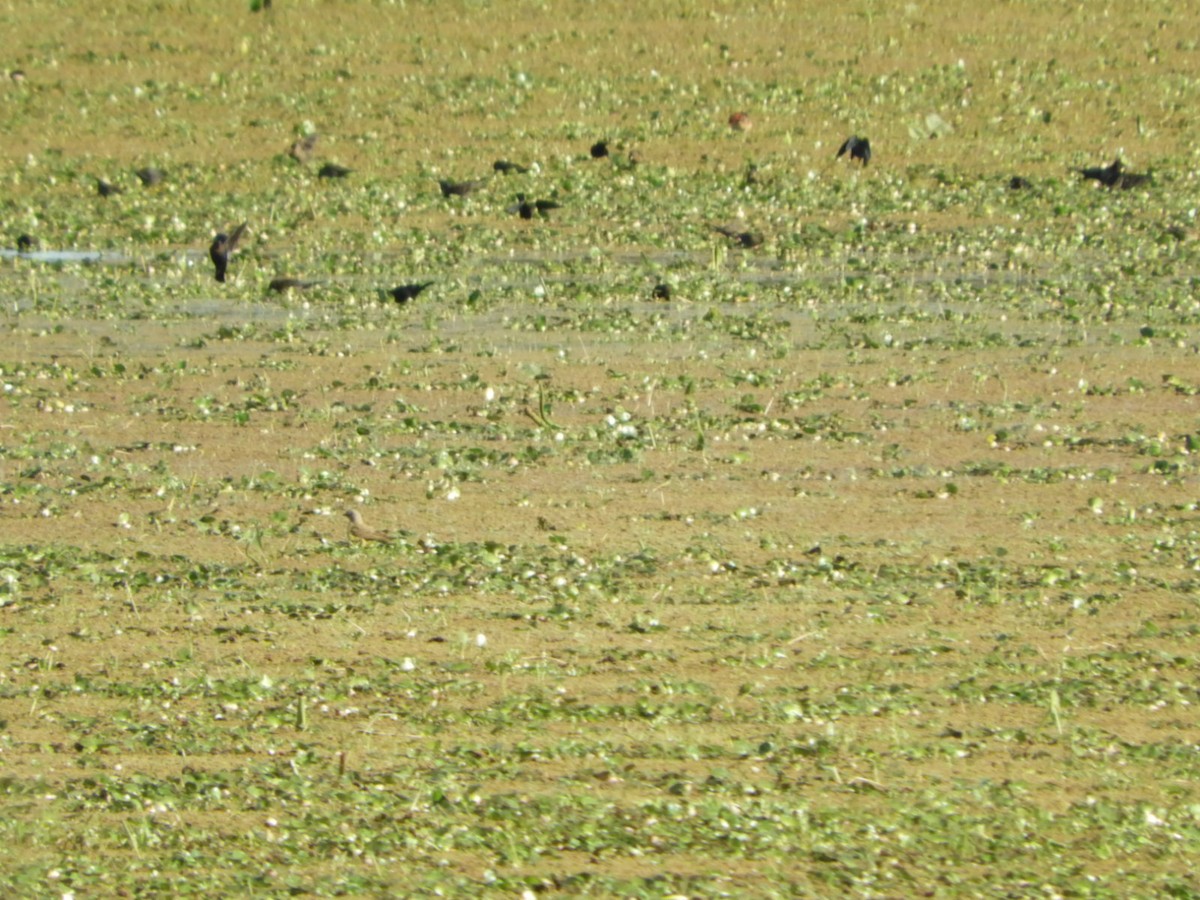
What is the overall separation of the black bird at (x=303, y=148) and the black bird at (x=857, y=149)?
137 inches

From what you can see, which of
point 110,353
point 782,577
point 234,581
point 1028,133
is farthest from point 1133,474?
point 1028,133

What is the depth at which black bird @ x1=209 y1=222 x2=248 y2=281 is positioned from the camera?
11062 mm

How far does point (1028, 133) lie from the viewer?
46.1ft

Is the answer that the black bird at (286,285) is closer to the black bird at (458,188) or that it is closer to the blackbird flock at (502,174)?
the blackbird flock at (502,174)

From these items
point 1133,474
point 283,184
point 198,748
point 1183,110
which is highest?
point 1183,110

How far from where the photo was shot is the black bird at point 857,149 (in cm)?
1344

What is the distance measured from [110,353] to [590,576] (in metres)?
4.00

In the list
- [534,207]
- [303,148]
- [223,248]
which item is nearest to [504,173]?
[534,207]

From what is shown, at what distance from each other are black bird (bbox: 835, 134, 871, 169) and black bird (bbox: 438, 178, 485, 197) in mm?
2404

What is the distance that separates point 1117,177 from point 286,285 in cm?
536

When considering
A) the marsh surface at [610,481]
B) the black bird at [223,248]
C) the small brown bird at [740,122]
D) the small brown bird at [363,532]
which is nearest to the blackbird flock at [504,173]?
the black bird at [223,248]

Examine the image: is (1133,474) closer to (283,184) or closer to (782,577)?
(782,577)

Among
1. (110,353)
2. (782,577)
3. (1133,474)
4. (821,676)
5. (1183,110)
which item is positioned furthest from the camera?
(1183,110)

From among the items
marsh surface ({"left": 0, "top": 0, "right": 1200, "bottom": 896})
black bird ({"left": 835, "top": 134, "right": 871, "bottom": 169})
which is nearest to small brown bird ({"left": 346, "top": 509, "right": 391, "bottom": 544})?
marsh surface ({"left": 0, "top": 0, "right": 1200, "bottom": 896})
